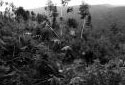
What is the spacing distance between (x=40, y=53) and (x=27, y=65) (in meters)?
0.96

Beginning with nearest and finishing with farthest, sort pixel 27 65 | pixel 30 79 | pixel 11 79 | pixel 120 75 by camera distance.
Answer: pixel 120 75 → pixel 11 79 → pixel 30 79 → pixel 27 65

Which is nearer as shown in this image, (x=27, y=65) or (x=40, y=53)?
(x=27, y=65)

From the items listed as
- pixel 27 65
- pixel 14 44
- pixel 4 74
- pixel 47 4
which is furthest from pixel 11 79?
pixel 47 4

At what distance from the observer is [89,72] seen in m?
4.45

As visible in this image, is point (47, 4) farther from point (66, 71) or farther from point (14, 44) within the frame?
point (66, 71)

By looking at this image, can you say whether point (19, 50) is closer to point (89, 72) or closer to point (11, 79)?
point (11, 79)

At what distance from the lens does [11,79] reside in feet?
15.5

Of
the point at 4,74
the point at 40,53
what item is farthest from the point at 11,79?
the point at 40,53

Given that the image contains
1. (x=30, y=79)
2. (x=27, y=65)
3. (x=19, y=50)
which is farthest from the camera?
(x=19, y=50)

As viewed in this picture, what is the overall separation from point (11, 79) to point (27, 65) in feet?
3.59

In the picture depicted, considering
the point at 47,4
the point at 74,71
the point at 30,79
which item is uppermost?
the point at 47,4

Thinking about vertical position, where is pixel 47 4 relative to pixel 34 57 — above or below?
above

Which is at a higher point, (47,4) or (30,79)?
(47,4)

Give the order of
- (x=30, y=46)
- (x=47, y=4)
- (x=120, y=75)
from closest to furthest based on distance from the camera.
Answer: (x=120, y=75) < (x=30, y=46) < (x=47, y=4)
